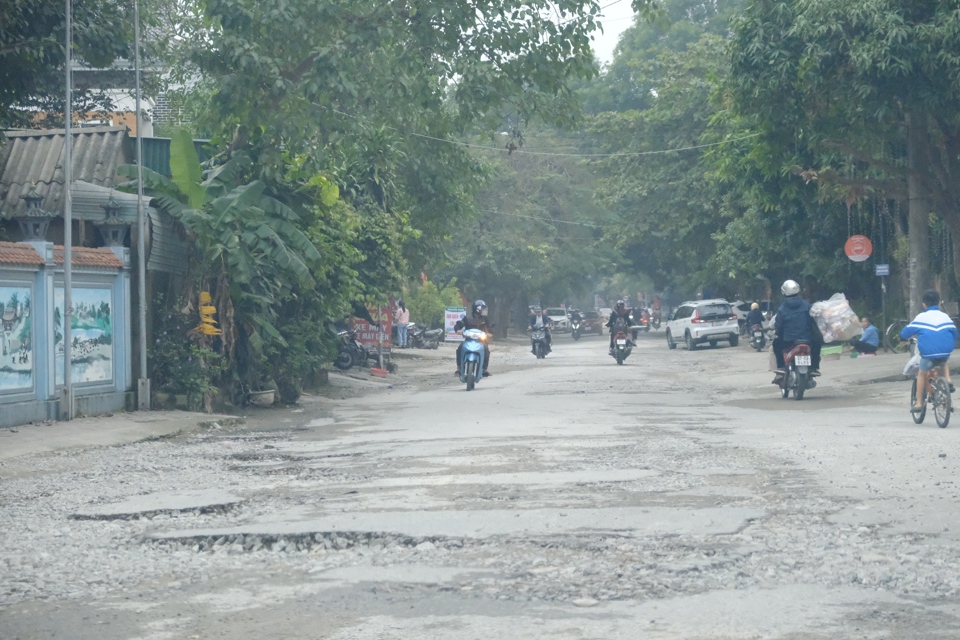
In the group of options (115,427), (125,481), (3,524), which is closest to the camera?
(3,524)

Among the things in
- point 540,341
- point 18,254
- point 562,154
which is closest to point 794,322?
point 18,254

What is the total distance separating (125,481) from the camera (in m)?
10.4

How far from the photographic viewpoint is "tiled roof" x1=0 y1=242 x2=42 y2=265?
1418 cm

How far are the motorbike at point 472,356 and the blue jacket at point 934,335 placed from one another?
9.51 metres

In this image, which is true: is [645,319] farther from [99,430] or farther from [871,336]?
[99,430]

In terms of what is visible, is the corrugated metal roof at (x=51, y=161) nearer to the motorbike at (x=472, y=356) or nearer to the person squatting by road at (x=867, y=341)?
the motorbike at (x=472, y=356)

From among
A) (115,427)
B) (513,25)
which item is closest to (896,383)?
(513,25)

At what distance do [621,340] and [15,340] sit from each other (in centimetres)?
1908

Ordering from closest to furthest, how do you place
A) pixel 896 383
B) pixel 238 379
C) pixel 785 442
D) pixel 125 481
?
pixel 125 481 → pixel 785 442 → pixel 238 379 → pixel 896 383

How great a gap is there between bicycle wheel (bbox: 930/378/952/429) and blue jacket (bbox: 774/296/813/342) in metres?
4.51

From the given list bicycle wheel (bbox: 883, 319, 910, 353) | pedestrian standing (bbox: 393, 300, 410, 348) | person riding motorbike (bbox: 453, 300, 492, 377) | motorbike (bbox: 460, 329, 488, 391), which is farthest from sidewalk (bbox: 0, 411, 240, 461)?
pedestrian standing (bbox: 393, 300, 410, 348)

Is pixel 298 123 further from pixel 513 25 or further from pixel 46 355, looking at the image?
pixel 46 355

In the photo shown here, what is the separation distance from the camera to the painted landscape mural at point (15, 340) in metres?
14.2

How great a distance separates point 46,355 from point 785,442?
914 centimetres
